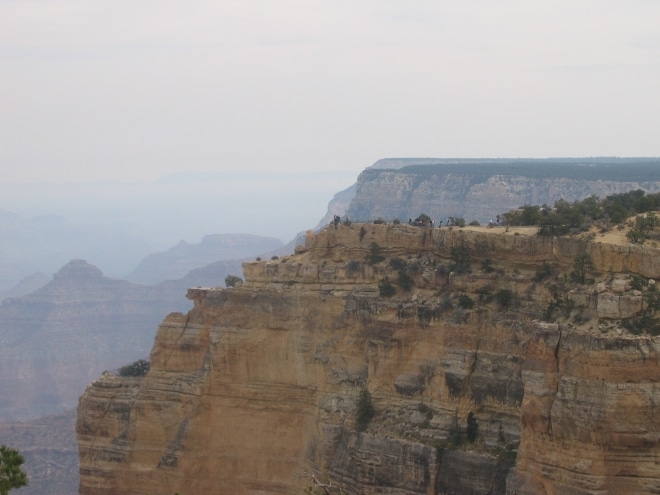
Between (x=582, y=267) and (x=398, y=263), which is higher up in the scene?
(x=582, y=267)

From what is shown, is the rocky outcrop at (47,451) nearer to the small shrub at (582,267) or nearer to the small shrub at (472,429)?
the small shrub at (472,429)

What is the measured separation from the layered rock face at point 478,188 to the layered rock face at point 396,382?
5075cm

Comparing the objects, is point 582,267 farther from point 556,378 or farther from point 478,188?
point 478,188

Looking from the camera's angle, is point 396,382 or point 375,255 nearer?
point 396,382

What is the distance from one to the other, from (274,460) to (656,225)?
16.3 m

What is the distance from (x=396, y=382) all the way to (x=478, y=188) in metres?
69.3

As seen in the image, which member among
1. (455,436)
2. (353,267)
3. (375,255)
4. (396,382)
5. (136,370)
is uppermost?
(375,255)

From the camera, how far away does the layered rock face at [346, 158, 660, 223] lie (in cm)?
10638

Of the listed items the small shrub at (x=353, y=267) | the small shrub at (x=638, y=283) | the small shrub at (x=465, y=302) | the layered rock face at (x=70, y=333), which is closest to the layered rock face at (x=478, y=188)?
the layered rock face at (x=70, y=333)

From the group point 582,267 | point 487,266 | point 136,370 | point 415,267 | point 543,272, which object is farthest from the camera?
point 136,370

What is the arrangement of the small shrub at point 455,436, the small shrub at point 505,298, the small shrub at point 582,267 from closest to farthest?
the small shrub at point 582,267 < the small shrub at point 455,436 < the small shrub at point 505,298

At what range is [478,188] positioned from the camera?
114 metres

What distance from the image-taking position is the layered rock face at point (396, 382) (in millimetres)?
37594

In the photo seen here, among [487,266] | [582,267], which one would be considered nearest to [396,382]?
[487,266]
